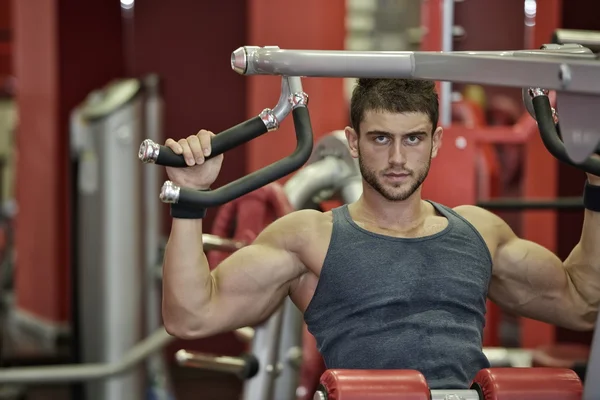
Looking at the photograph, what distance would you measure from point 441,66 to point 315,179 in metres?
1.08

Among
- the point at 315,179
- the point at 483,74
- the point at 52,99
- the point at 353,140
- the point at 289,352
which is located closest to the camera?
the point at 483,74

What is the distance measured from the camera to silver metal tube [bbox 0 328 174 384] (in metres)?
3.70

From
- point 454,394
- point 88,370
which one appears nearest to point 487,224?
point 454,394

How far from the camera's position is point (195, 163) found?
1896 millimetres

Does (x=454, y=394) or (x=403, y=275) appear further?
(x=403, y=275)

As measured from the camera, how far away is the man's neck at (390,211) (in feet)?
7.09

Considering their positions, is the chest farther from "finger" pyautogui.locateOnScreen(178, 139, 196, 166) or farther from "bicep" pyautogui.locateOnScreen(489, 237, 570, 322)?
"finger" pyautogui.locateOnScreen(178, 139, 196, 166)

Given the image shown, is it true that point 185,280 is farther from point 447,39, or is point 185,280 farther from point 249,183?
point 447,39

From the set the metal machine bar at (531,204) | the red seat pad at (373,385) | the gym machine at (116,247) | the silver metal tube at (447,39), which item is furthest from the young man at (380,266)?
the gym machine at (116,247)

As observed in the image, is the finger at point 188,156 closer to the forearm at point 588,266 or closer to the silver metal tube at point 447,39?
the forearm at point 588,266

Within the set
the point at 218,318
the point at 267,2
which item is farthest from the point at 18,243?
the point at 218,318

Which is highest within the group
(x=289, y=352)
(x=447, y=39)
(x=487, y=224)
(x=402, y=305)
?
(x=447, y=39)

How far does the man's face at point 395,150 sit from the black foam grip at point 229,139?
0.26 m

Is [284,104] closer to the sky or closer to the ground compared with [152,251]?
closer to the sky
